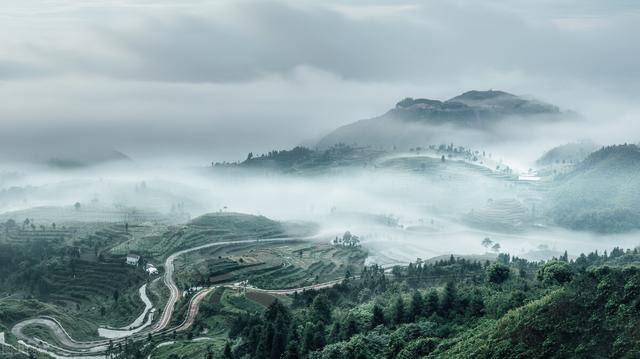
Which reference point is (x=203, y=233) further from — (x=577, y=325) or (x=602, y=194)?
(x=577, y=325)

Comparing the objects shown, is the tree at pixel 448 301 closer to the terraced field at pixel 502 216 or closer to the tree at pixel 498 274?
the tree at pixel 498 274

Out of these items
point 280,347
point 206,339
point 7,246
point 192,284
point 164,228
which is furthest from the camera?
point 164,228

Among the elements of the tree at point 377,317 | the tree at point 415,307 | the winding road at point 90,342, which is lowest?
the winding road at point 90,342

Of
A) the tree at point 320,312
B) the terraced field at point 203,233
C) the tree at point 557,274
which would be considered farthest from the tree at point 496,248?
the tree at point 557,274

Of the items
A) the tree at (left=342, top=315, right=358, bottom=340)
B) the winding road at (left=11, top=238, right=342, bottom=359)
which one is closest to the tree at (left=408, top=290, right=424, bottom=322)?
the tree at (left=342, top=315, right=358, bottom=340)

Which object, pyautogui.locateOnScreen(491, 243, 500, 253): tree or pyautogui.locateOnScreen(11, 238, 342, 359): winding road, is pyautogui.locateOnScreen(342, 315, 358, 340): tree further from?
pyautogui.locateOnScreen(491, 243, 500, 253): tree

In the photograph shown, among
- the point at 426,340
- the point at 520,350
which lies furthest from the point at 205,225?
the point at 520,350

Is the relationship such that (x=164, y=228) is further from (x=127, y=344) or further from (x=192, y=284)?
(x=127, y=344)

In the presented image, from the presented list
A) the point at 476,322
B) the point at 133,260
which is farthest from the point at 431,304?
the point at 133,260

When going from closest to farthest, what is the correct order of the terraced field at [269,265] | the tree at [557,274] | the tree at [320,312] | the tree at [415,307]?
the tree at [557,274] < the tree at [415,307] < the tree at [320,312] < the terraced field at [269,265]
